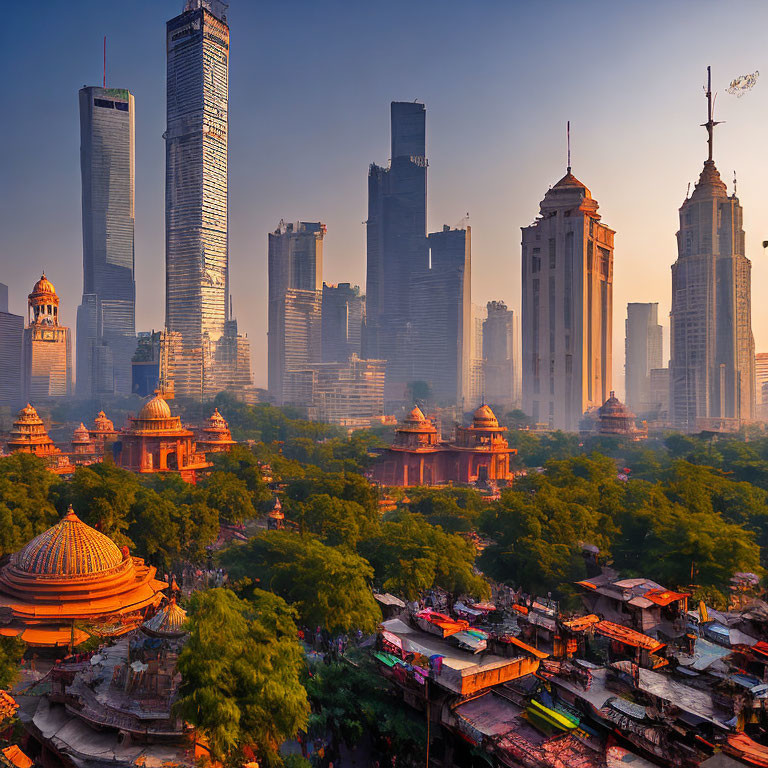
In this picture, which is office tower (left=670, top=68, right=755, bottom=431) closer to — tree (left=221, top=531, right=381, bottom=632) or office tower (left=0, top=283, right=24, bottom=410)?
tree (left=221, top=531, right=381, bottom=632)

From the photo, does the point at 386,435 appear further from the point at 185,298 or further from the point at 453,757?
the point at 453,757

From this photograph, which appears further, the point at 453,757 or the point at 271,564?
the point at 271,564

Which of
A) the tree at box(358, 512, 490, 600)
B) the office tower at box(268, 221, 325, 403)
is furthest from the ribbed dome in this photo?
the office tower at box(268, 221, 325, 403)

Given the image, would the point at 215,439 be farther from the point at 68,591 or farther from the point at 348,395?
the point at 348,395

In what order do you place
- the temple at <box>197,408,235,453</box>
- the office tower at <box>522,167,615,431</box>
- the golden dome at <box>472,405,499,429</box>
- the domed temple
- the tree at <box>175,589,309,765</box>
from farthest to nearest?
the office tower at <box>522,167,615,431</box> → the temple at <box>197,408,235,453</box> → the golden dome at <box>472,405,499,429</box> → the domed temple → the tree at <box>175,589,309,765</box>

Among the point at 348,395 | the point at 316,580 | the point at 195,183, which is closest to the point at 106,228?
the point at 195,183

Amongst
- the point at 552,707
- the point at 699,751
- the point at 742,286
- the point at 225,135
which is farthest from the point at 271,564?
the point at 225,135

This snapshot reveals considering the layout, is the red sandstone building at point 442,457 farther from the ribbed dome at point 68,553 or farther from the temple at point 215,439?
the ribbed dome at point 68,553
